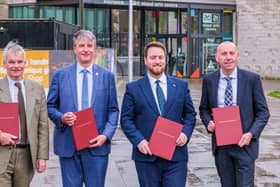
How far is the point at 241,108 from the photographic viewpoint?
5332mm

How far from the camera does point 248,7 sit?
37.5m

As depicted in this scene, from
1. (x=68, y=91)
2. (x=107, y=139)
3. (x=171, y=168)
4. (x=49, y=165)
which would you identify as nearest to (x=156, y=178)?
(x=171, y=168)

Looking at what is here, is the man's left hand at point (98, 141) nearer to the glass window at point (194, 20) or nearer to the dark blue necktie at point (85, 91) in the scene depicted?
the dark blue necktie at point (85, 91)

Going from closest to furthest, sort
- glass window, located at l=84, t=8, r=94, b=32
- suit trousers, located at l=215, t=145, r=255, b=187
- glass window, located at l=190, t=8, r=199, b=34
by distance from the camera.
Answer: suit trousers, located at l=215, t=145, r=255, b=187 < glass window, located at l=190, t=8, r=199, b=34 < glass window, located at l=84, t=8, r=94, b=32

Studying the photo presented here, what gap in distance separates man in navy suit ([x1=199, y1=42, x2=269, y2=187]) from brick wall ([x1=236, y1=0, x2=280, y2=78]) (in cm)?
3223

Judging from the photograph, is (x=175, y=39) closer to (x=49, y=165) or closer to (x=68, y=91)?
(x=49, y=165)

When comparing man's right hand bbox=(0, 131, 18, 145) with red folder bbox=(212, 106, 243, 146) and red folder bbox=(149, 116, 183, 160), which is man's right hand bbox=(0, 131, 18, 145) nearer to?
red folder bbox=(149, 116, 183, 160)

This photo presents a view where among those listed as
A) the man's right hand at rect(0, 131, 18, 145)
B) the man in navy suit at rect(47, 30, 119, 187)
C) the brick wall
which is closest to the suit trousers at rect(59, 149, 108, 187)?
the man in navy suit at rect(47, 30, 119, 187)

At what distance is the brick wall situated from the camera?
1454 inches

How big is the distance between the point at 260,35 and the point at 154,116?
110 feet

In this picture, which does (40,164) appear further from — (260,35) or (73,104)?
(260,35)

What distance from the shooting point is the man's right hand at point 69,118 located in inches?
195

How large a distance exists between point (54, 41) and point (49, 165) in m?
6.96

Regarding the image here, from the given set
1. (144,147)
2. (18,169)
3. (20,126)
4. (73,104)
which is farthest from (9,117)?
(144,147)
